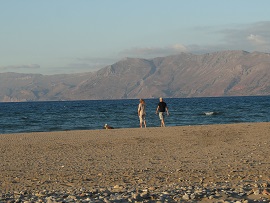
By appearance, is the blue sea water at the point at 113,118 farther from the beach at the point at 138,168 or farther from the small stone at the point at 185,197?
the small stone at the point at 185,197

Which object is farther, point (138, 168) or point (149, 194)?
point (138, 168)

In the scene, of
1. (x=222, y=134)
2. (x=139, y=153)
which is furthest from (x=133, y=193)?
(x=222, y=134)

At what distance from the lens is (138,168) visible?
44.3 ft

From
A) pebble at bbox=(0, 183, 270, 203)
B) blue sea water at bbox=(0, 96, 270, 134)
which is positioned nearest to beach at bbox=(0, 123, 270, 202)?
pebble at bbox=(0, 183, 270, 203)

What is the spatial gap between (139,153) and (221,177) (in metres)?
5.45

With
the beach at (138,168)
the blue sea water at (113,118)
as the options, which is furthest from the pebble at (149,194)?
the blue sea water at (113,118)

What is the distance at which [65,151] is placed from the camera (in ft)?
58.6

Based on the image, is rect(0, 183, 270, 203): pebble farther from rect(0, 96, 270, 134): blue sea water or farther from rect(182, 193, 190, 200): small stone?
rect(0, 96, 270, 134): blue sea water

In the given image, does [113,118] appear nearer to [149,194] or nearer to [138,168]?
[138,168]

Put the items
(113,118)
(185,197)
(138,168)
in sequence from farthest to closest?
(113,118) < (138,168) < (185,197)

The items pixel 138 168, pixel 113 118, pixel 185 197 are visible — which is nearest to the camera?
pixel 185 197

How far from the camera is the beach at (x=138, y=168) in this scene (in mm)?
9680

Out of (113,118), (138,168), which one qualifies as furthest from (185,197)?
(113,118)

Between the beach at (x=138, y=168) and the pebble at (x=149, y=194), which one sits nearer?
the pebble at (x=149, y=194)
